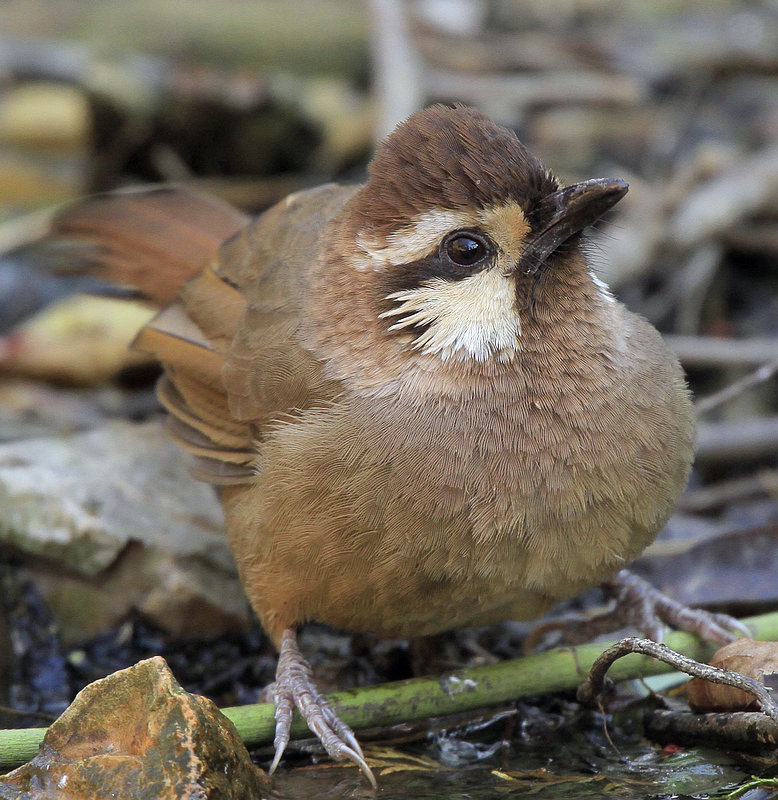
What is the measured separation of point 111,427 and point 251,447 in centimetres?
135

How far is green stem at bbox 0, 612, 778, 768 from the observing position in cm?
381

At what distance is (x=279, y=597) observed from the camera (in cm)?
407

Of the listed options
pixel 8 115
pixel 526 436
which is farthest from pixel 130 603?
pixel 8 115

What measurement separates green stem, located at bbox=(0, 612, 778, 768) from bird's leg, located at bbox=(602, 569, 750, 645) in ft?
1.31

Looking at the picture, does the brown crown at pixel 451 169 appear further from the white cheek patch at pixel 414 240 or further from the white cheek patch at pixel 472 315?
the white cheek patch at pixel 472 315

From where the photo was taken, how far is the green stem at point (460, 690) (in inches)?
150

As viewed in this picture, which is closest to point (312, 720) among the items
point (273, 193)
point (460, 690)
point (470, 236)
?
point (460, 690)

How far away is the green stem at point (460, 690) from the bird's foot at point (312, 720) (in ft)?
0.12

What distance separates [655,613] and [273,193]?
425 cm

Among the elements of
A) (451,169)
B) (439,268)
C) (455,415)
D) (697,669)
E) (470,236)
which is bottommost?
(697,669)

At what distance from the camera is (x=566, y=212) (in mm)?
3680

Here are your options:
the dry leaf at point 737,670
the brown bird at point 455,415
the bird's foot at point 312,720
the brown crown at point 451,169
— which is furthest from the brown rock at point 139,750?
the brown crown at point 451,169

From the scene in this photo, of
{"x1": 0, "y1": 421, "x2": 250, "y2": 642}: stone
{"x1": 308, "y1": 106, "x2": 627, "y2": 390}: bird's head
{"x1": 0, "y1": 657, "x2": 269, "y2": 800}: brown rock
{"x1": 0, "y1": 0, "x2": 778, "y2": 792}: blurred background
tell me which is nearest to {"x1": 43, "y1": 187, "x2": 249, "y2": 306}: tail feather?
{"x1": 0, "y1": 0, "x2": 778, "y2": 792}: blurred background

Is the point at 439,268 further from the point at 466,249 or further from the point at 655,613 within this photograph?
the point at 655,613
